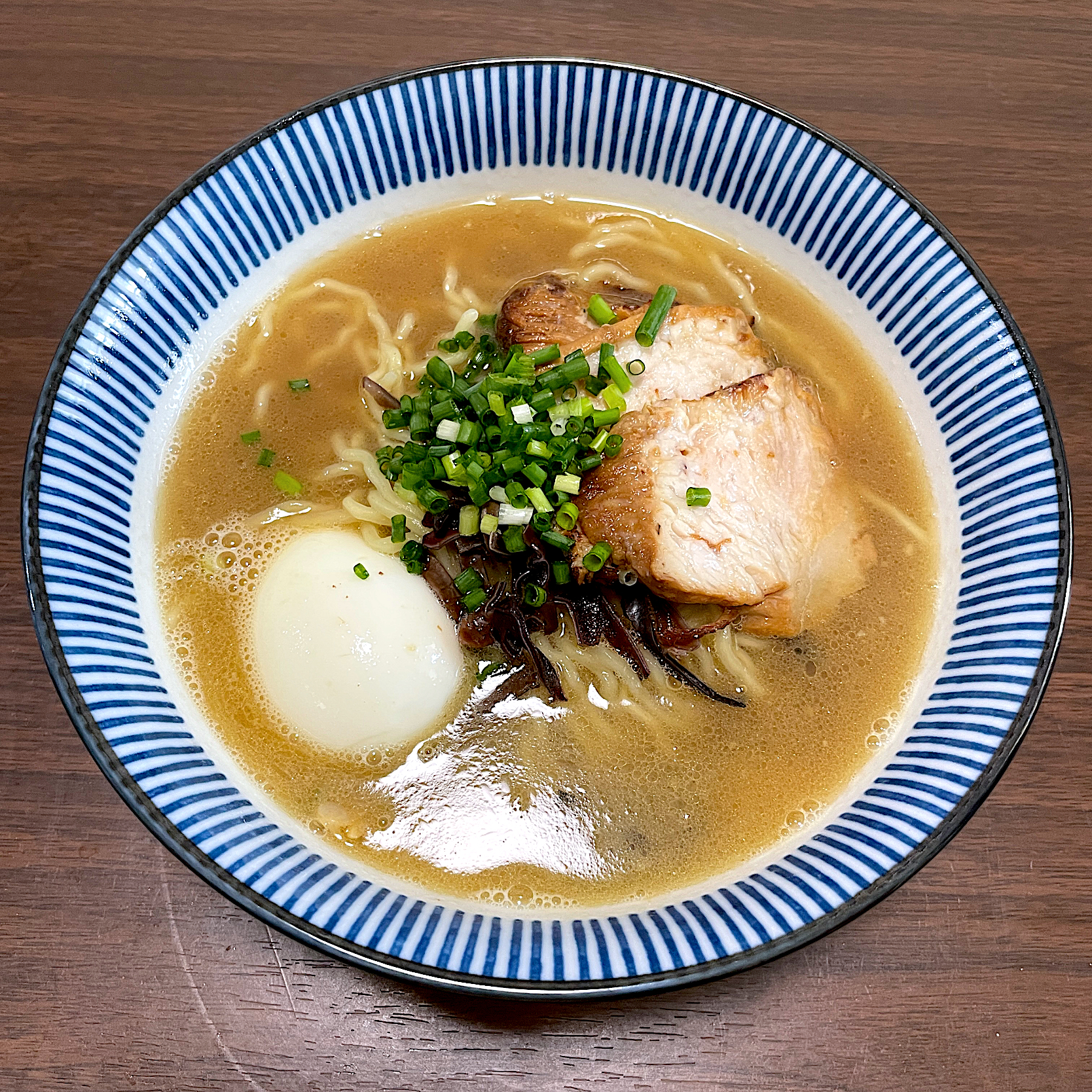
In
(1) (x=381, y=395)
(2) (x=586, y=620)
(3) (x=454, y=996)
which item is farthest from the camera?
(1) (x=381, y=395)

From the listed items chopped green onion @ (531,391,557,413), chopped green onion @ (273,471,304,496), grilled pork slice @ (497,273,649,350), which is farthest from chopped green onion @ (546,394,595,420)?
chopped green onion @ (273,471,304,496)

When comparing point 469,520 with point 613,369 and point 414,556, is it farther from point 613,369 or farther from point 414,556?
point 613,369

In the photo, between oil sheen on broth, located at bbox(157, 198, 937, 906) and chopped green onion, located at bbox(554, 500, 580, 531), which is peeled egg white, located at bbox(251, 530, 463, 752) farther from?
chopped green onion, located at bbox(554, 500, 580, 531)

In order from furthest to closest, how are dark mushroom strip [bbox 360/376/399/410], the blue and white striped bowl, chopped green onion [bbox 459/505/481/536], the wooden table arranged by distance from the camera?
dark mushroom strip [bbox 360/376/399/410], chopped green onion [bbox 459/505/481/536], the wooden table, the blue and white striped bowl

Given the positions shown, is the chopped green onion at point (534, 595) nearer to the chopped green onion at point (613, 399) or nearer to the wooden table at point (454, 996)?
the chopped green onion at point (613, 399)

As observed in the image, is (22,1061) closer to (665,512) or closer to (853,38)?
(665,512)

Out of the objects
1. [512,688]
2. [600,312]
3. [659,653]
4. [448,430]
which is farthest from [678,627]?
[600,312]
